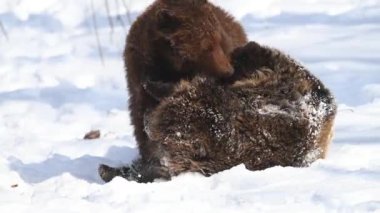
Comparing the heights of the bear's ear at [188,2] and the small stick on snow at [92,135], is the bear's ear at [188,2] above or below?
above

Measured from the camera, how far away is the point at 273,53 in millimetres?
5266

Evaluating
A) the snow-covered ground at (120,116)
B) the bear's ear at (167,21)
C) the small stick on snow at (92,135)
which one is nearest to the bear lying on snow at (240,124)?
the snow-covered ground at (120,116)

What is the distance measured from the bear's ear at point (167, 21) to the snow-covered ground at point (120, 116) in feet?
1.07

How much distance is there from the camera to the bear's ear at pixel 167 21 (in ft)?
17.0

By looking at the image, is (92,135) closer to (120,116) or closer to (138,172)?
(120,116)

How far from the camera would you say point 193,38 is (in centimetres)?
515

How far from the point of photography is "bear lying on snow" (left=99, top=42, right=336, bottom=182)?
4.80m

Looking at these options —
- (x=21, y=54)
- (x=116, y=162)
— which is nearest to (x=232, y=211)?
(x=116, y=162)

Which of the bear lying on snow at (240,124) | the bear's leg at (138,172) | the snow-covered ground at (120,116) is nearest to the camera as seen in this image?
the snow-covered ground at (120,116)

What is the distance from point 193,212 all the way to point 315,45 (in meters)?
5.74

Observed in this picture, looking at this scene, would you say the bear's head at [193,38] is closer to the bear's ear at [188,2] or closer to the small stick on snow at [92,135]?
the bear's ear at [188,2]

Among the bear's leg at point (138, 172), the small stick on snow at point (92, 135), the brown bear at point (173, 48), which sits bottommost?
the small stick on snow at point (92, 135)

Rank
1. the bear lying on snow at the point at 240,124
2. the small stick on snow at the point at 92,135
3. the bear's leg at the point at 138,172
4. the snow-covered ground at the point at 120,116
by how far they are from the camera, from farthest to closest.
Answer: the small stick on snow at the point at 92,135 → the bear's leg at the point at 138,172 → the bear lying on snow at the point at 240,124 → the snow-covered ground at the point at 120,116

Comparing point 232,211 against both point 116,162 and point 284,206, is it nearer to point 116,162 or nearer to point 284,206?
point 284,206
